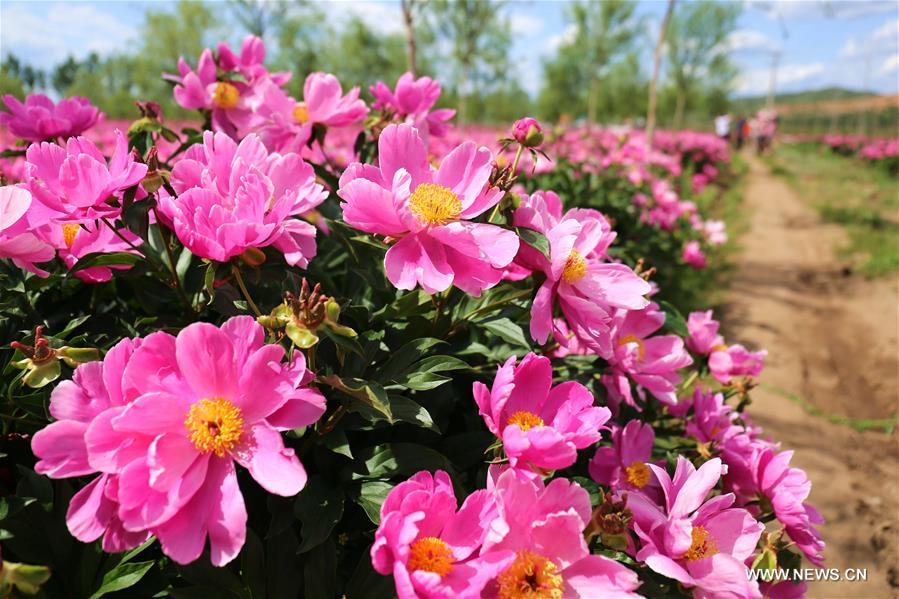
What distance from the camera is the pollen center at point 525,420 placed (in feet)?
3.00

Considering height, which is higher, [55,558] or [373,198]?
[373,198]

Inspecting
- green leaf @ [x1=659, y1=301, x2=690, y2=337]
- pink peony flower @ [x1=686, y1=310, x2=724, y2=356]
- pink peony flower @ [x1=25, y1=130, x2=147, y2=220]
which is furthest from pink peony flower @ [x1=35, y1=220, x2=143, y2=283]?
pink peony flower @ [x1=686, y1=310, x2=724, y2=356]

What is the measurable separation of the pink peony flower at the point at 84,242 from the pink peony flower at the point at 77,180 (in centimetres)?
10

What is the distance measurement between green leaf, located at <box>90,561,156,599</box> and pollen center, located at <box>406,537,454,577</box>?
40cm

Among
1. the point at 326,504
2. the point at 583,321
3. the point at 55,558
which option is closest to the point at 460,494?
the point at 326,504

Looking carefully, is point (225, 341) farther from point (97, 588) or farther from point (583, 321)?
point (583, 321)

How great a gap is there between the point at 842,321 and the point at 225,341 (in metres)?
6.05

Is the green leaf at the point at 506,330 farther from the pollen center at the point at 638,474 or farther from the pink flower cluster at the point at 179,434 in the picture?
the pink flower cluster at the point at 179,434

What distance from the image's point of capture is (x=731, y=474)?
1304 mm

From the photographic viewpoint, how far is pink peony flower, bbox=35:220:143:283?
103 cm

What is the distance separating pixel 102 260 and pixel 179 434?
416 mm

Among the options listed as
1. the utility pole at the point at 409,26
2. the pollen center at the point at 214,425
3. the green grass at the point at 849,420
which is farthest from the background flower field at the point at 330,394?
the utility pole at the point at 409,26


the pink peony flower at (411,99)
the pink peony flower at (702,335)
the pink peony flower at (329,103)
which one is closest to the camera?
the pink peony flower at (329,103)

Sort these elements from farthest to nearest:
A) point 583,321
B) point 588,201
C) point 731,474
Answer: point 588,201 → point 731,474 → point 583,321
